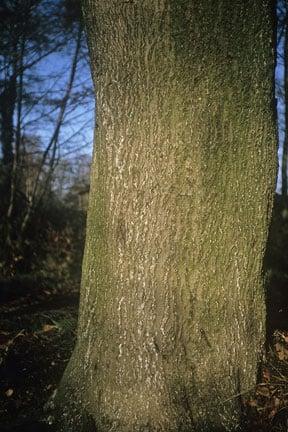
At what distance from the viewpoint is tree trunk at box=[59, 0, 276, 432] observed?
78.5 inches

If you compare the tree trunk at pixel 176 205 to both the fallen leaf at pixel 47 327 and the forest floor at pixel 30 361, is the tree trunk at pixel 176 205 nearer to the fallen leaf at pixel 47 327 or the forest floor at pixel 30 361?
the forest floor at pixel 30 361

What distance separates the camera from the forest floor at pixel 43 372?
2.36m

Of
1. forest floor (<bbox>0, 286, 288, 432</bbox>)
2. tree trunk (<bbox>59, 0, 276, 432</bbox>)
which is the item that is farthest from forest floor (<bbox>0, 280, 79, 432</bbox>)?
tree trunk (<bbox>59, 0, 276, 432</bbox>)

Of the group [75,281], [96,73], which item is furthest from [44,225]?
[96,73]

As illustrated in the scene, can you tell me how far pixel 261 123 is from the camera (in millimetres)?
2184

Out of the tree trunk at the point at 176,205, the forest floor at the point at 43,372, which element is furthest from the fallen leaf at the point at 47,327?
the tree trunk at the point at 176,205

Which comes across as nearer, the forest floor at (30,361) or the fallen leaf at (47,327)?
the forest floor at (30,361)

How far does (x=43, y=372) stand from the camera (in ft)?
10.00

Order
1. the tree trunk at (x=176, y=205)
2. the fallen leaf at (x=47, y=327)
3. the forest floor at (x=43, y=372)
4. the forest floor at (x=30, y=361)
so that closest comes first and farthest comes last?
the tree trunk at (x=176, y=205), the forest floor at (x=43, y=372), the forest floor at (x=30, y=361), the fallen leaf at (x=47, y=327)

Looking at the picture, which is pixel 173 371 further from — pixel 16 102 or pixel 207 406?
pixel 16 102

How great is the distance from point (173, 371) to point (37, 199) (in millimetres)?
6804

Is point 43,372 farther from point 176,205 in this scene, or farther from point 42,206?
point 42,206

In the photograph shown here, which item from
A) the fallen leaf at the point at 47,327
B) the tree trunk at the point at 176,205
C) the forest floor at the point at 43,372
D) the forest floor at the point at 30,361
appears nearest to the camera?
the tree trunk at the point at 176,205

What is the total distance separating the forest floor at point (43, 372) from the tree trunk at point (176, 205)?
0.77 ft
